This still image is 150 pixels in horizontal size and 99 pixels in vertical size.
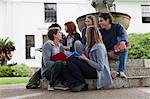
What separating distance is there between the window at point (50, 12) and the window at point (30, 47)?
181 cm

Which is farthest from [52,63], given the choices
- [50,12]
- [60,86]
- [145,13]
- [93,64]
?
[145,13]

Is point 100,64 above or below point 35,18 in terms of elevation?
below

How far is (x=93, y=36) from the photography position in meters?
6.52

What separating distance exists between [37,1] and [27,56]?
434 cm

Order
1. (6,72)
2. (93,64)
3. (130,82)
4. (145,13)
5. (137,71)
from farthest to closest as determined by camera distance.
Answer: (145,13) → (6,72) → (137,71) → (130,82) → (93,64)

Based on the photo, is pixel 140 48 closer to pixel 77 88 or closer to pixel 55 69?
pixel 55 69

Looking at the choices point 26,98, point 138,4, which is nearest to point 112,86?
point 26,98

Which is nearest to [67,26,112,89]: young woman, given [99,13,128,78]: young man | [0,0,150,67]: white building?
[99,13,128,78]: young man

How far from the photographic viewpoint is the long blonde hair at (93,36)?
21.3ft

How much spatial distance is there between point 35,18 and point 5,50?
13.4 ft

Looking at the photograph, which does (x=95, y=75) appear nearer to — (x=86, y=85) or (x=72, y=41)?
(x=86, y=85)

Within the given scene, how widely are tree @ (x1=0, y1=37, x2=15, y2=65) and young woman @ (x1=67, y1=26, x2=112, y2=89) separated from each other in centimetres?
1837

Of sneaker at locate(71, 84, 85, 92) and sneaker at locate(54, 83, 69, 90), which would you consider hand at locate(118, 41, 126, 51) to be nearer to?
sneaker at locate(71, 84, 85, 92)

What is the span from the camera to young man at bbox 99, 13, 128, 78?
6.77 m
